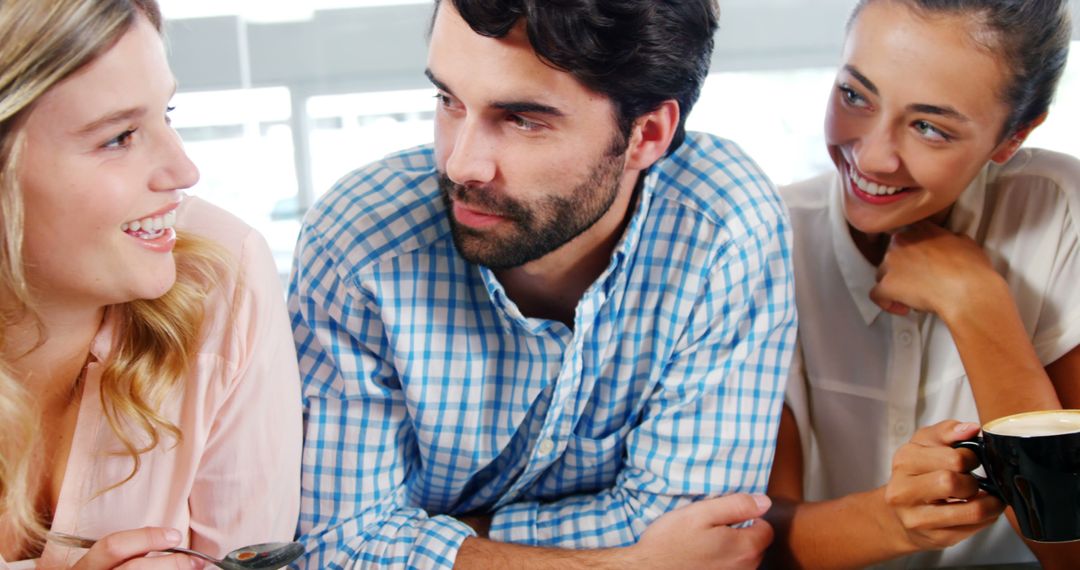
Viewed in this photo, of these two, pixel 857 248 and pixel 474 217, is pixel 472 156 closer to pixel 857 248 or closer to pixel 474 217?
pixel 474 217

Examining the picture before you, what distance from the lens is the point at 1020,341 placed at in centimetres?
133

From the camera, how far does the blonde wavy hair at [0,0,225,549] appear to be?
2.94 ft

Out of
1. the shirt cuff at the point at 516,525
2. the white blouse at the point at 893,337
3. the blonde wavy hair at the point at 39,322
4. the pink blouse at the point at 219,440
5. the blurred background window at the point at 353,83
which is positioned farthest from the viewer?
the blurred background window at the point at 353,83

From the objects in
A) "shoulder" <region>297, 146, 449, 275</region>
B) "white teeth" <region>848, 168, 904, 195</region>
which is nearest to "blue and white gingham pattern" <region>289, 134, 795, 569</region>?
"shoulder" <region>297, 146, 449, 275</region>

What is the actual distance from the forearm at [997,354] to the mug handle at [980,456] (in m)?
0.23

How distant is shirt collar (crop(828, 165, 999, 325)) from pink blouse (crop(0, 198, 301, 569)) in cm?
76

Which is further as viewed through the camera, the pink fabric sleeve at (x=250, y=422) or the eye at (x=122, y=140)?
the pink fabric sleeve at (x=250, y=422)

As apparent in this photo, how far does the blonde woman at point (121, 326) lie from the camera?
932 millimetres

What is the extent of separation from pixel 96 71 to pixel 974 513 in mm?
957

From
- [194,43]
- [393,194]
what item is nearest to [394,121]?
[194,43]

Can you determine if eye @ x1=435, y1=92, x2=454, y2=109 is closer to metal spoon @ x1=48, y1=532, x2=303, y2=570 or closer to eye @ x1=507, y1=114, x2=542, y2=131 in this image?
eye @ x1=507, y1=114, x2=542, y2=131

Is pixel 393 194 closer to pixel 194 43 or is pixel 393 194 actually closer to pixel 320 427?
pixel 320 427

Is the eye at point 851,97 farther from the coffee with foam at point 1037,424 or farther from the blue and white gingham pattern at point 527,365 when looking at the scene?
the coffee with foam at point 1037,424

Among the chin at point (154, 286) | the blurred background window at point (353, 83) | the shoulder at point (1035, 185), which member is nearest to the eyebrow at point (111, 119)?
the chin at point (154, 286)
